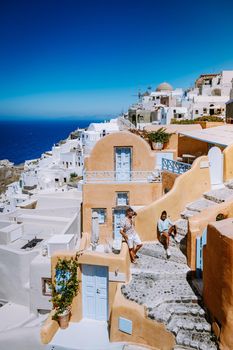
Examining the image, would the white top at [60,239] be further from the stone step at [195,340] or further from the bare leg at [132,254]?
the stone step at [195,340]

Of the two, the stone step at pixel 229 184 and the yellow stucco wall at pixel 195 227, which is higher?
the stone step at pixel 229 184

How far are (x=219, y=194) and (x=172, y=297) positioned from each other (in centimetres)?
632

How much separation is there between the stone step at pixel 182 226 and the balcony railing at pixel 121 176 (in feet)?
15.2

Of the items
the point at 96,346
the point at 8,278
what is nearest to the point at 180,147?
the point at 8,278

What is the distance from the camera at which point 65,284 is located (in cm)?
977

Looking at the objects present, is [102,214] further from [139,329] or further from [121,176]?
[139,329]

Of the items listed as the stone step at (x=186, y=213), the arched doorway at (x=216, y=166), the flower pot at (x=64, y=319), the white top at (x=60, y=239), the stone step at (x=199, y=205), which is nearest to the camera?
the flower pot at (x=64, y=319)

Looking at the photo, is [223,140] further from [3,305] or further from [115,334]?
[3,305]

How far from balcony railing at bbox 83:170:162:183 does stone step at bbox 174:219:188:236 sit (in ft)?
15.2

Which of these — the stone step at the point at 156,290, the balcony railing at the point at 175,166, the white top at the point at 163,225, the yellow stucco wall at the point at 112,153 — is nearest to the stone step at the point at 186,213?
the white top at the point at 163,225

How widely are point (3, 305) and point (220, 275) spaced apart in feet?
46.8

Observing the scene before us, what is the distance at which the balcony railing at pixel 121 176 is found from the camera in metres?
17.2

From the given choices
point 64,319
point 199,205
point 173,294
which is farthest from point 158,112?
point 64,319

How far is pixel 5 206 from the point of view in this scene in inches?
1476
